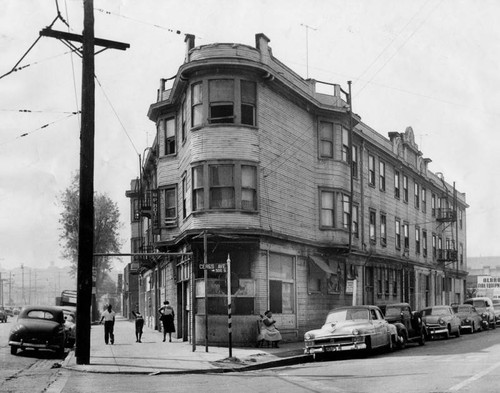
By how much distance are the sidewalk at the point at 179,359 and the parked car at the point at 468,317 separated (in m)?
13.2

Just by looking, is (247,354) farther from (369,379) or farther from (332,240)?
(332,240)

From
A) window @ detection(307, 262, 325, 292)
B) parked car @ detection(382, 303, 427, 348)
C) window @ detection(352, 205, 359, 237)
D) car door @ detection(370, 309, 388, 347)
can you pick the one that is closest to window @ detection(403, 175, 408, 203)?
window @ detection(352, 205, 359, 237)

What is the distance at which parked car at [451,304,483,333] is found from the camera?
36781 millimetres

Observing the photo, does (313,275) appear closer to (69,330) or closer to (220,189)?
(220,189)

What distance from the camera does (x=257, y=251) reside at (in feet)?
88.7

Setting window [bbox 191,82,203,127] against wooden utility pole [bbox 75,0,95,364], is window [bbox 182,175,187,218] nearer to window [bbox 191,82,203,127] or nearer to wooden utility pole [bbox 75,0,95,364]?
window [bbox 191,82,203,127]

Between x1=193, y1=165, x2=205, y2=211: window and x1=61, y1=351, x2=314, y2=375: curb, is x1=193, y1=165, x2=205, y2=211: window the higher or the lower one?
the higher one

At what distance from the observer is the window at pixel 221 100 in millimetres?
26844

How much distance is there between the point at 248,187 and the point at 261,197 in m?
0.72

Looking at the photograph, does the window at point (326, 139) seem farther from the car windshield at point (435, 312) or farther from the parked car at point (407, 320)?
the car windshield at point (435, 312)

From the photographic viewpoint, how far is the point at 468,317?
122ft

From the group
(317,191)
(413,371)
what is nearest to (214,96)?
(317,191)

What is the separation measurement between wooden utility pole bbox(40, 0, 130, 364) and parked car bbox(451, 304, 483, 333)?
22.5 meters


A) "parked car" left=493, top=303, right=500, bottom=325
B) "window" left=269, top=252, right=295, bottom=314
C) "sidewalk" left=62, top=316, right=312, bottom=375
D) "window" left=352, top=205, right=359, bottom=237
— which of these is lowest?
"parked car" left=493, top=303, right=500, bottom=325
